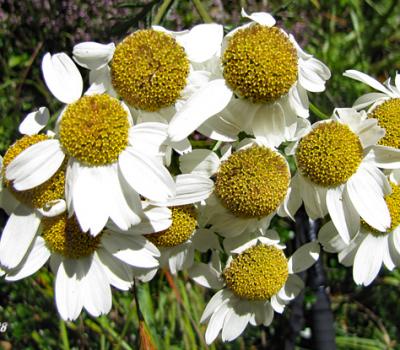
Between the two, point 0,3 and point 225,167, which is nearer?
point 225,167

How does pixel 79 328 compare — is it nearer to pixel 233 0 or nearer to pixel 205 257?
pixel 205 257

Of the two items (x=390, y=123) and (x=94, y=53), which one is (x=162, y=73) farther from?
(x=390, y=123)

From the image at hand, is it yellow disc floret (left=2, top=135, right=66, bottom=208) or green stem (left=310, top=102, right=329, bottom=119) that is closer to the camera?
yellow disc floret (left=2, top=135, right=66, bottom=208)

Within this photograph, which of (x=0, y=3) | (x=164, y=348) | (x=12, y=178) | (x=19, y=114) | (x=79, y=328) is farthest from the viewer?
(x=19, y=114)

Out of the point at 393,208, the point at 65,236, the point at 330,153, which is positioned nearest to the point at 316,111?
the point at 330,153

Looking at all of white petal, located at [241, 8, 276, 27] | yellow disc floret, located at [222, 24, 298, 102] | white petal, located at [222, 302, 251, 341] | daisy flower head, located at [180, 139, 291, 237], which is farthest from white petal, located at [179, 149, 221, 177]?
white petal, located at [222, 302, 251, 341]

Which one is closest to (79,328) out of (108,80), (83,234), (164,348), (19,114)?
(164,348)

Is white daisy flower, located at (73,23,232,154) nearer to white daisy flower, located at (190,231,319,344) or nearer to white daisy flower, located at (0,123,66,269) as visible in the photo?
white daisy flower, located at (0,123,66,269)
